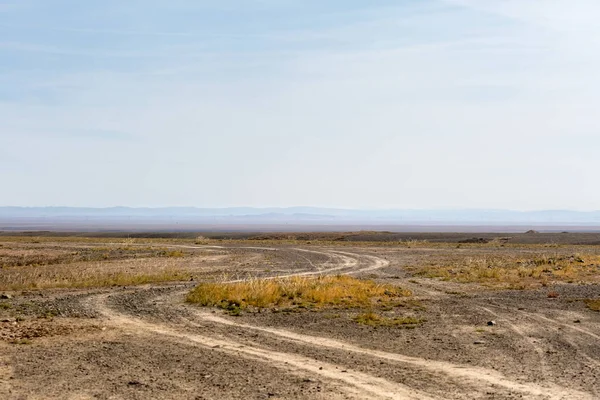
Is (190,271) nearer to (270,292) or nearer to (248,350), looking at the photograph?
(270,292)

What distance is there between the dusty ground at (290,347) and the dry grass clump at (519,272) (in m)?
3.68

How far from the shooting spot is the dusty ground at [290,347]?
44.3 feet

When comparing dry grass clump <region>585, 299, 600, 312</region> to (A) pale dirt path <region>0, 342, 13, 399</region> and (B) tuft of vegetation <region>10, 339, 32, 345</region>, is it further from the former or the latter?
(A) pale dirt path <region>0, 342, 13, 399</region>

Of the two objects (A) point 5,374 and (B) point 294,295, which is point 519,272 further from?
(A) point 5,374

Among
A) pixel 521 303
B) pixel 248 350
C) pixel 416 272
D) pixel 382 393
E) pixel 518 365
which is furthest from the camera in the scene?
pixel 416 272

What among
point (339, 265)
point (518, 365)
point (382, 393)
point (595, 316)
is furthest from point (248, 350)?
point (339, 265)

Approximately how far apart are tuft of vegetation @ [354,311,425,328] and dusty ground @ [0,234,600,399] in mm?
410

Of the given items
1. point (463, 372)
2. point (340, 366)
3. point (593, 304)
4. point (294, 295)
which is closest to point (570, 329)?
point (593, 304)

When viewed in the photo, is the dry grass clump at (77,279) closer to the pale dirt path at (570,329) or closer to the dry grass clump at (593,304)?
the pale dirt path at (570,329)

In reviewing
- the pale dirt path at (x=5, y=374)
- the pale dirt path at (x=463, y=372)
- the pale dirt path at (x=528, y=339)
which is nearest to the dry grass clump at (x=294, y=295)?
the pale dirt path at (x=528, y=339)

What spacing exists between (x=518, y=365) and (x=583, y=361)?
1.74 metres

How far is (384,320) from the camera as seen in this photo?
74.1ft

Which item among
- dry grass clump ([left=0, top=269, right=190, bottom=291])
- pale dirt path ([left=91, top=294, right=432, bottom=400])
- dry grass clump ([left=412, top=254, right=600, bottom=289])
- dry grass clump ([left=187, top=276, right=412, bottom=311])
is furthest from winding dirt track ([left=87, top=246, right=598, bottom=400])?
dry grass clump ([left=412, top=254, right=600, bottom=289])

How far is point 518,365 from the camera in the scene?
15781mm
